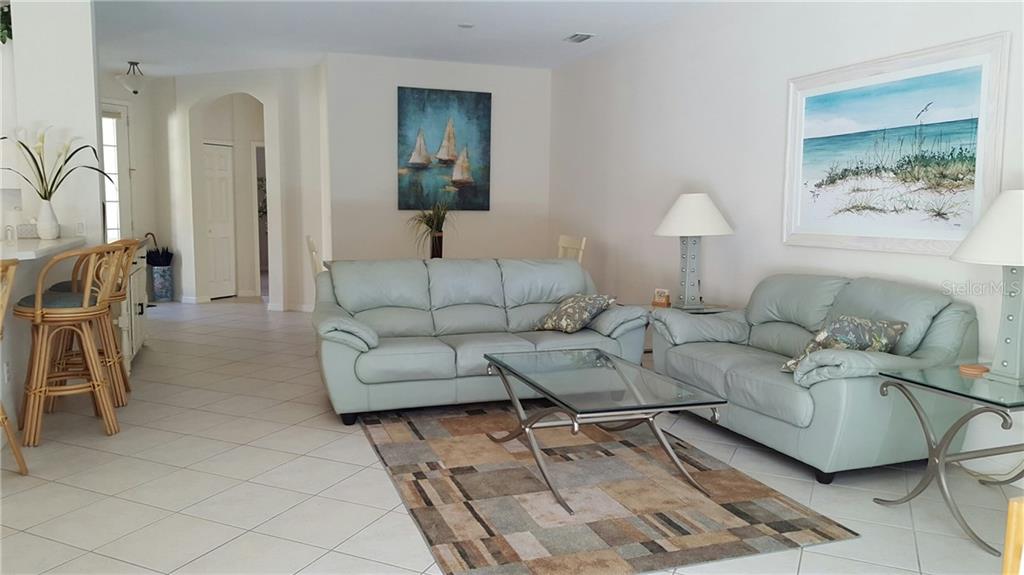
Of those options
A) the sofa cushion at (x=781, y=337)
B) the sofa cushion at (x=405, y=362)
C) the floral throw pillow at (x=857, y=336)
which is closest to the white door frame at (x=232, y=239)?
the sofa cushion at (x=405, y=362)

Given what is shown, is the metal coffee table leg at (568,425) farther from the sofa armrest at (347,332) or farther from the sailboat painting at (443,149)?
the sailboat painting at (443,149)

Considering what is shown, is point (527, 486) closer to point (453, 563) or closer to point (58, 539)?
point (453, 563)

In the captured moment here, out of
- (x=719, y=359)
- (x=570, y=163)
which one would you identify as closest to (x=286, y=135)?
(x=570, y=163)

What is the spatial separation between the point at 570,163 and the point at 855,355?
470 cm

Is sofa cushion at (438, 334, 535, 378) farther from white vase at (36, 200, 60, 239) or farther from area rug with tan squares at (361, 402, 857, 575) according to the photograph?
white vase at (36, 200, 60, 239)

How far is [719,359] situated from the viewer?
12.9ft

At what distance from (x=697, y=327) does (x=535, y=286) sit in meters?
1.29

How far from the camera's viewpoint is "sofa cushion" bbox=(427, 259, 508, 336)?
16.0ft

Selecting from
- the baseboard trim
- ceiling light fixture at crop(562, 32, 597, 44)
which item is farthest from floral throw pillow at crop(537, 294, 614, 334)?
the baseboard trim

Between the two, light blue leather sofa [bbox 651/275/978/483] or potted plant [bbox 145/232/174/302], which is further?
potted plant [bbox 145/232/174/302]

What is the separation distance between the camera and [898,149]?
154 inches

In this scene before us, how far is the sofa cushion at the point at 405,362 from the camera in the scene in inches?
163

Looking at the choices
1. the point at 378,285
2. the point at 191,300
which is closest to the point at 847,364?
the point at 378,285

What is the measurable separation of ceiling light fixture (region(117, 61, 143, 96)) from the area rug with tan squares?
20.0 ft
